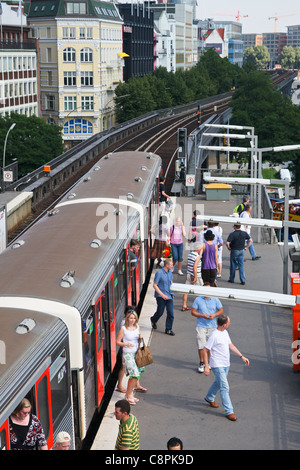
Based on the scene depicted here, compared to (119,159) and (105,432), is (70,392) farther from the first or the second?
(119,159)

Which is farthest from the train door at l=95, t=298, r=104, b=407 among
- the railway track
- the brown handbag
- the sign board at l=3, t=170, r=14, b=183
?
the sign board at l=3, t=170, r=14, b=183

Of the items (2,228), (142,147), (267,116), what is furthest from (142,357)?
(267,116)

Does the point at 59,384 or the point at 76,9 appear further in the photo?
the point at 76,9

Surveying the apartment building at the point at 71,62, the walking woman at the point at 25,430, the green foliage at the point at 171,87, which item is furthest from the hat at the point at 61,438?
the apartment building at the point at 71,62

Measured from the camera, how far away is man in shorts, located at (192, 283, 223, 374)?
1373cm

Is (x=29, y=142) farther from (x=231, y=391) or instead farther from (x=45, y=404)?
(x=45, y=404)

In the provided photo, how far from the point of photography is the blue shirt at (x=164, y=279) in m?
15.3

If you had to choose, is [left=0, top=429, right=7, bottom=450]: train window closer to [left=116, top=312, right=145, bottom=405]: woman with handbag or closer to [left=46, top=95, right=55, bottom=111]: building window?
[left=116, top=312, right=145, bottom=405]: woman with handbag

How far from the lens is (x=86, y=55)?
394ft

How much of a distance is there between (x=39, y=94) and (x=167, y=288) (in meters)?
105

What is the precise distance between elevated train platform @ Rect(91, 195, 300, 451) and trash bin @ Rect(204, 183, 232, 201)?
15.6 metres

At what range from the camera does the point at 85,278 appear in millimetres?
11719

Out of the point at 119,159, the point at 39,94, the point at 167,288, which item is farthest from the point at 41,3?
the point at 167,288

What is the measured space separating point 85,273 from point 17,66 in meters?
96.3
